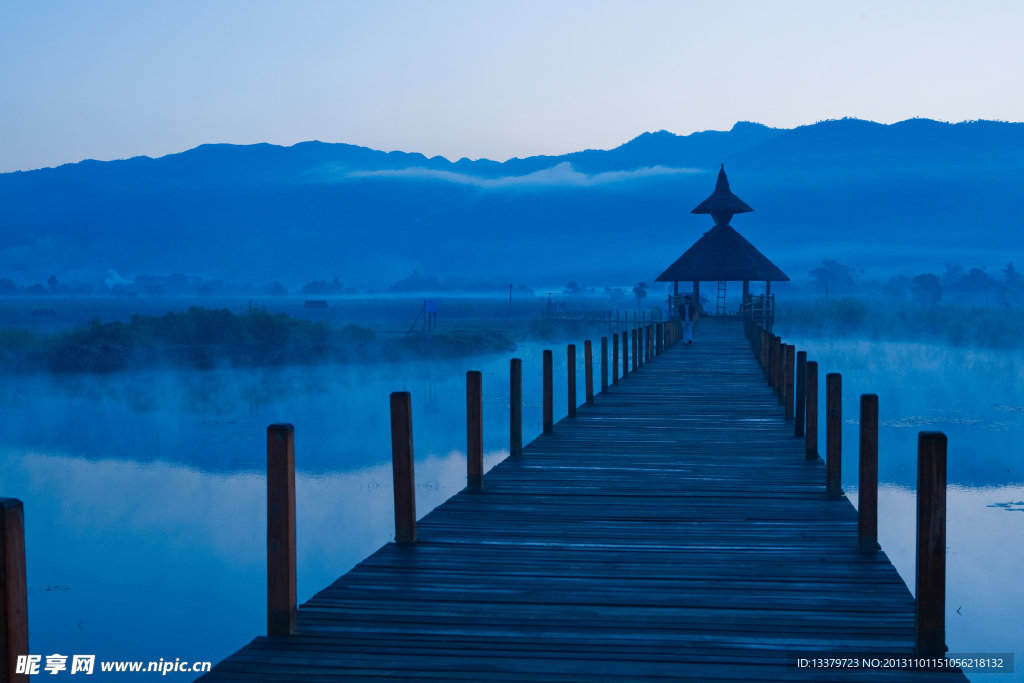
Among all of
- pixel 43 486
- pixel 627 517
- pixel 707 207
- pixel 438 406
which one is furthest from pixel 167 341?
pixel 627 517

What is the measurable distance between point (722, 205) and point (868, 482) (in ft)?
146

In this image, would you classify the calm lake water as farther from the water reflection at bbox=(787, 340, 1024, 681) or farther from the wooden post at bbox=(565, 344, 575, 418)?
the wooden post at bbox=(565, 344, 575, 418)

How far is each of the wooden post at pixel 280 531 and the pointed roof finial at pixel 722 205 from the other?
45.4 meters

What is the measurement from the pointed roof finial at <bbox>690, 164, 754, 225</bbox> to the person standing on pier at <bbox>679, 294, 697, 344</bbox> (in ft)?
16.1

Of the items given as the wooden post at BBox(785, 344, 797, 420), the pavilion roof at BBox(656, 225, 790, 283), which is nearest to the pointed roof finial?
the pavilion roof at BBox(656, 225, 790, 283)

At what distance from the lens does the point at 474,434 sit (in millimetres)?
8305

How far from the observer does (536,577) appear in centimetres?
542

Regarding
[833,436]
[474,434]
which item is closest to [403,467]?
[474,434]

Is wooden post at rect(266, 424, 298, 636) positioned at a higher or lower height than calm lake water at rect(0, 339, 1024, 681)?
higher

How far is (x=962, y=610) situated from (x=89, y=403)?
34.2m

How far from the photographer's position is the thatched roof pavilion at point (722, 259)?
46219 mm

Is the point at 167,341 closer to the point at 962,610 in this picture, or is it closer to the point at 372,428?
the point at 372,428

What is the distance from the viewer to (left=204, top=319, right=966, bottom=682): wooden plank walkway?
4.14m

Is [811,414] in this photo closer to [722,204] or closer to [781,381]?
[781,381]
